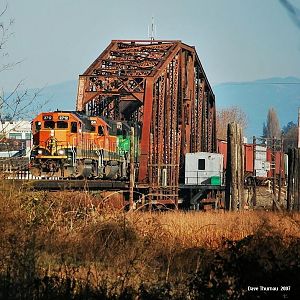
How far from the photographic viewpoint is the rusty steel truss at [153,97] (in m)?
39.7

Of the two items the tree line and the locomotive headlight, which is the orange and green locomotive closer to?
the locomotive headlight

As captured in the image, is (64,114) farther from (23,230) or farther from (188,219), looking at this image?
(23,230)

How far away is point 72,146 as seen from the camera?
119 ft

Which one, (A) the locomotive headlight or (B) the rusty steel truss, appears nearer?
(A) the locomotive headlight

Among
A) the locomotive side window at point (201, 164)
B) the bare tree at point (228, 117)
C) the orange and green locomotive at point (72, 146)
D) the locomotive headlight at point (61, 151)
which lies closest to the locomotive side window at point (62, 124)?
the orange and green locomotive at point (72, 146)

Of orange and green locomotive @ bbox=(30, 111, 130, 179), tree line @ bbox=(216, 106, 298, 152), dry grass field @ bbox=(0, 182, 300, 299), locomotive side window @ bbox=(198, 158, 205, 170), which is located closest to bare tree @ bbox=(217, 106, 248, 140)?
tree line @ bbox=(216, 106, 298, 152)

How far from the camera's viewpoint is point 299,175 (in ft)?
68.9

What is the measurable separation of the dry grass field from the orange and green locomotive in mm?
17046

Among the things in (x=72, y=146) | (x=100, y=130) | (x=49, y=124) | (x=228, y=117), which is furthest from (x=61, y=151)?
(x=228, y=117)

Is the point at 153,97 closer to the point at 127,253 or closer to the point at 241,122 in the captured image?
the point at 127,253

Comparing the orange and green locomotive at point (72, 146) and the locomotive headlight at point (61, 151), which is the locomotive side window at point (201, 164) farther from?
the locomotive headlight at point (61, 151)

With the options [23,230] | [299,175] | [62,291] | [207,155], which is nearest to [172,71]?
[207,155]

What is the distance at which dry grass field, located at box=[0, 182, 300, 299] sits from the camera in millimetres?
9812

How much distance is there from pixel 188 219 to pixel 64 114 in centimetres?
1897
